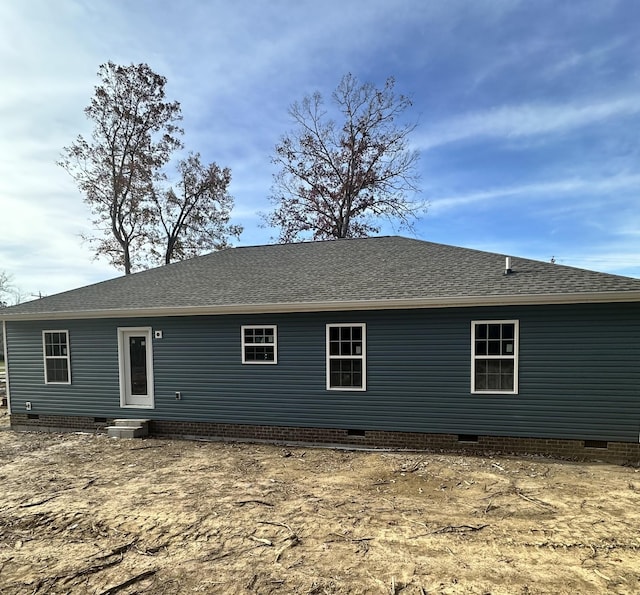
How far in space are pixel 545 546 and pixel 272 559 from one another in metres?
2.69

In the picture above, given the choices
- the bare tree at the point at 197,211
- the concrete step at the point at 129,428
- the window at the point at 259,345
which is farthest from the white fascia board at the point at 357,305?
the bare tree at the point at 197,211

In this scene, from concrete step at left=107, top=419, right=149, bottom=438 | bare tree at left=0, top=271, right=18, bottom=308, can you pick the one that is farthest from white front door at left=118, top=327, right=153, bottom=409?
bare tree at left=0, top=271, right=18, bottom=308

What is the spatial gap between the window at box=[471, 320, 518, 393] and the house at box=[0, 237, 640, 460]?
0.02 meters

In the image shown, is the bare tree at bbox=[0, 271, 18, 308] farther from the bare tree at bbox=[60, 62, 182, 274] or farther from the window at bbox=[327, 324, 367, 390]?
the window at bbox=[327, 324, 367, 390]

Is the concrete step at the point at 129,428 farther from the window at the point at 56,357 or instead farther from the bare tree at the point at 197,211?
the bare tree at the point at 197,211

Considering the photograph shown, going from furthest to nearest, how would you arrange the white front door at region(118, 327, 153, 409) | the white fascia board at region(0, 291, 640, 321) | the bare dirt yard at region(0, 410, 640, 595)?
the white front door at region(118, 327, 153, 409) < the white fascia board at region(0, 291, 640, 321) < the bare dirt yard at region(0, 410, 640, 595)

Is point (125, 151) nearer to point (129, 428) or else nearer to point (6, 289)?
point (129, 428)

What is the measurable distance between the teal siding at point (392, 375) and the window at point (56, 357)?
7.2 inches

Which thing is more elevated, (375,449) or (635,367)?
(635,367)

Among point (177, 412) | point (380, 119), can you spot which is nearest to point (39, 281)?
point (380, 119)

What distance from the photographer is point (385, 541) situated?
13.4 ft

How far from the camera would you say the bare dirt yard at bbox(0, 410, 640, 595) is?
11.2ft

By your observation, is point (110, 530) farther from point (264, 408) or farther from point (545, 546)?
point (545, 546)

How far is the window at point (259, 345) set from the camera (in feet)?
27.0
